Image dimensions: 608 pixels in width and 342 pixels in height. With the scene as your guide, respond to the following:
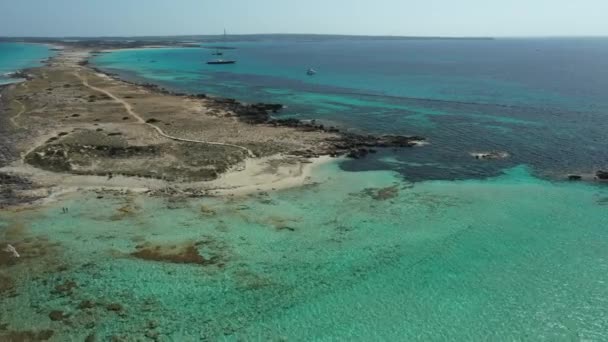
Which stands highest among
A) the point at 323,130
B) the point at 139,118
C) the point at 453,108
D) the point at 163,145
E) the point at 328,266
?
the point at 453,108

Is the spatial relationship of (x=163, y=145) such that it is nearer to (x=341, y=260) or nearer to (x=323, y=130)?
(x=323, y=130)

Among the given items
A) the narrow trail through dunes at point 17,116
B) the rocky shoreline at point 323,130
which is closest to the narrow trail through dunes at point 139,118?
the rocky shoreline at point 323,130

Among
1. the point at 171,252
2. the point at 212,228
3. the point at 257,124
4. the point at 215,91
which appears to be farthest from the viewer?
the point at 215,91

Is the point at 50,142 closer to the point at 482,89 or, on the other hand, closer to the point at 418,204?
the point at 418,204

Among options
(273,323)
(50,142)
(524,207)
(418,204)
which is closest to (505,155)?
(524,207)

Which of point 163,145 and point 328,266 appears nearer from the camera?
point 328,266

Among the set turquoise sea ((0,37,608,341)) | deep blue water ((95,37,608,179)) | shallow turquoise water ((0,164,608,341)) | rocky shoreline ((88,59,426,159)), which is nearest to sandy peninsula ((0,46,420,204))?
rocky shoreline ((88,59,426,159))

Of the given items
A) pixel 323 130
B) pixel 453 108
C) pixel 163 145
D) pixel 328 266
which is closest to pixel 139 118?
pixel 163 145
